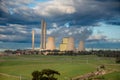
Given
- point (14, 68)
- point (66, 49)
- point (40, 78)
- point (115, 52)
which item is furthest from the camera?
point (66, 49)

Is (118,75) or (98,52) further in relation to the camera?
(98,52)

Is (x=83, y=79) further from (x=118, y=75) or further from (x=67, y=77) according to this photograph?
(x=118, y=75)

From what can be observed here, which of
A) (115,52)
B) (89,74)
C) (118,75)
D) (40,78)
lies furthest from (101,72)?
(115,52)

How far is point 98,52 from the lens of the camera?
42.0m

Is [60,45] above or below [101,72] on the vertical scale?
above

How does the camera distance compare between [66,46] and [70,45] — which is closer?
[70,45]

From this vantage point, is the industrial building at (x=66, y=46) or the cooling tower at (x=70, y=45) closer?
the cooling tower at (x=70, y=45)

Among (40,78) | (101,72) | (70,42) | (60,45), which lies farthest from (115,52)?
(40,78)

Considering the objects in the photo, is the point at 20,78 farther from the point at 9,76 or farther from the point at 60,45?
the point at 60,45

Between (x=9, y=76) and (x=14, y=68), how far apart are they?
3.34m

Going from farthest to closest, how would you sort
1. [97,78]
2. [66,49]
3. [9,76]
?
[66,49] → [9,76] → [97,78]

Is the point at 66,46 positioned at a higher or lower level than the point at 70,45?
lower

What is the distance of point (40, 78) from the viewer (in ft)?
40.2

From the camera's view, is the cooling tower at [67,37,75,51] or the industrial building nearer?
the cooling tower at [67,37,75,51]
